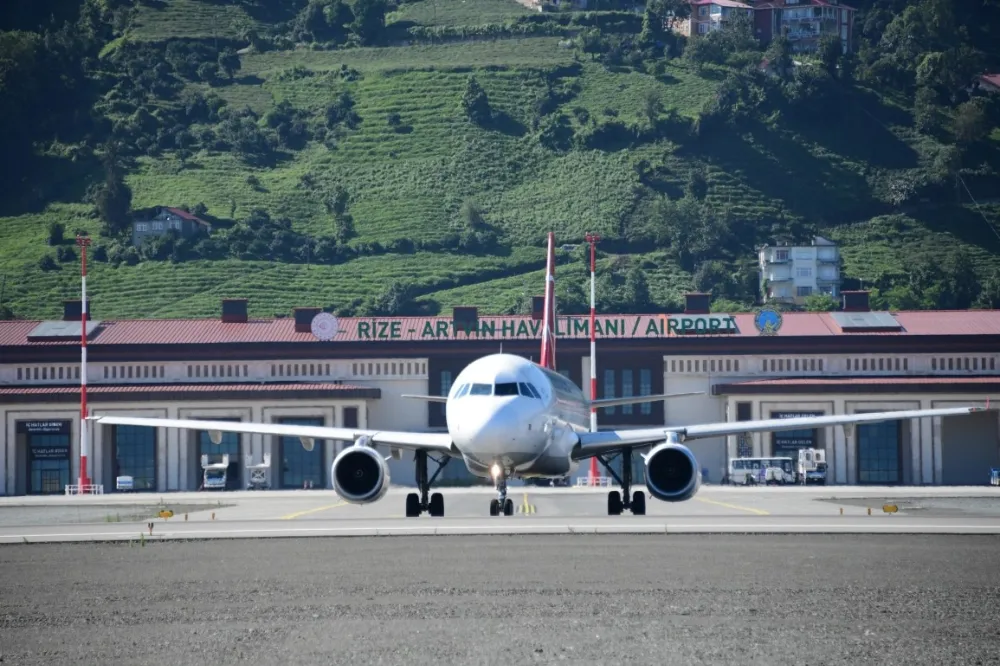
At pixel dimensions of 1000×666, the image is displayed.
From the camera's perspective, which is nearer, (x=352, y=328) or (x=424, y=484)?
(x=424, y=484)

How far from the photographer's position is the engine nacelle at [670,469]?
38031 mm

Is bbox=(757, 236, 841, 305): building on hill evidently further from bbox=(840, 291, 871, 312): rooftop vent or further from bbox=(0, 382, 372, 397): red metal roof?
bbox=(0, 382, 372, 397): red metal roof

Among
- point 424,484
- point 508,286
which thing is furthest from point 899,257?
point 424,484

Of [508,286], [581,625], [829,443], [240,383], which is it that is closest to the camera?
[581,625]

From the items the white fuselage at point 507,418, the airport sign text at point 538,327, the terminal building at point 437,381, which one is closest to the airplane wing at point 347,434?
the white fuselage at point 507,418

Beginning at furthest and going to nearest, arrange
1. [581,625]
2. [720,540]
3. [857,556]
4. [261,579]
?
1. [720,540]
2. [857,556]
3. [261,579]
4. [581,625]

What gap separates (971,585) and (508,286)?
16354 cm

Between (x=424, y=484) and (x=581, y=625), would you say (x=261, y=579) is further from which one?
(x=424, y=484)

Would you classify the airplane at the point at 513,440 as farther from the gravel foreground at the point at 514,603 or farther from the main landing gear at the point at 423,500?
the gravel foreground at the point at 514,603

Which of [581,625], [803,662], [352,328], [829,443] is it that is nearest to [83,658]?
[581,625]

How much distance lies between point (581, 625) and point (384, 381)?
7578cm

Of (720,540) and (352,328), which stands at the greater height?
(352,328)

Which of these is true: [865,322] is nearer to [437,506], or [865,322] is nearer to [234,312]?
[234,312]

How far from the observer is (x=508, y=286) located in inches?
7288
